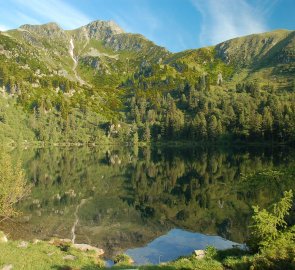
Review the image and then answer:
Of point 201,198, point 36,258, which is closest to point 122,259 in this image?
point 36,258

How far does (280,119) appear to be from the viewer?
604 ft

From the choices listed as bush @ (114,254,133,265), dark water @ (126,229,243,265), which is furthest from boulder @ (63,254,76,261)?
dark water @ (126,229,243,265)

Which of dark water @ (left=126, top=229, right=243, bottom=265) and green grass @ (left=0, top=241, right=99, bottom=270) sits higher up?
green grass @ (left=0, top=241, right=99, bottom=270)

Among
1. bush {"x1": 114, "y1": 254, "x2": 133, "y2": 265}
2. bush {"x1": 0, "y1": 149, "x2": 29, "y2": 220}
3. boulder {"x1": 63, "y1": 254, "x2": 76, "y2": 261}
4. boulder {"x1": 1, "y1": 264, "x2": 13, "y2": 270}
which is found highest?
bush {"x1": 0, "y1": 149, "x2": 29, "y2": 220}

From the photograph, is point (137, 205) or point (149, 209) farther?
point (137, 205)

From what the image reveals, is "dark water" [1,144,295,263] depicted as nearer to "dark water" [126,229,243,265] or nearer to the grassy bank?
"dark water" [126,229,243,265]

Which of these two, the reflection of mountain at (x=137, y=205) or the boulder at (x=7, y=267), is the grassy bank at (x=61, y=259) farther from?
the reflection of mountain at (x=137, y=205)

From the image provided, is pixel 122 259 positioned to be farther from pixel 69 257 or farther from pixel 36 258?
pixel 36 258

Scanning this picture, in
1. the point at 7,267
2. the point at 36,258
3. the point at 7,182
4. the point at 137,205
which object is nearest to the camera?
the point at 7,267

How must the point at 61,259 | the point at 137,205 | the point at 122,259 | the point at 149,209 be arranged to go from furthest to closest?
the point at 137,205, the point at 149,209, the point at 122,259, the point at 61,259

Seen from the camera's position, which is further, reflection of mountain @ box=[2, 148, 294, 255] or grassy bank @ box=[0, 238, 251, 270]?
reflection of mountain @ box=[2, 148, 294, 255]

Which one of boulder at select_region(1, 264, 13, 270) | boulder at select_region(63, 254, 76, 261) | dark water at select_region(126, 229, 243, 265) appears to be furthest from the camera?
dark water at select_region(126, 229, 243, 265)

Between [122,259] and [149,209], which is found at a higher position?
[149,209]

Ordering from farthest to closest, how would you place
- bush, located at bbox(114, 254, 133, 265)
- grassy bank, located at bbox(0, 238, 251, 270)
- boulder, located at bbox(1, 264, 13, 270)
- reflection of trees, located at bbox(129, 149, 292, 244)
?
reflection of trees, located at bbox(129, 149, 292, 244)
bush, located at bbox(114, 254, 133, 265)
grassy bank, located at bbox(0, 238, 251, 270)
boulder, located at bbox(1, 264, 13, 270)
